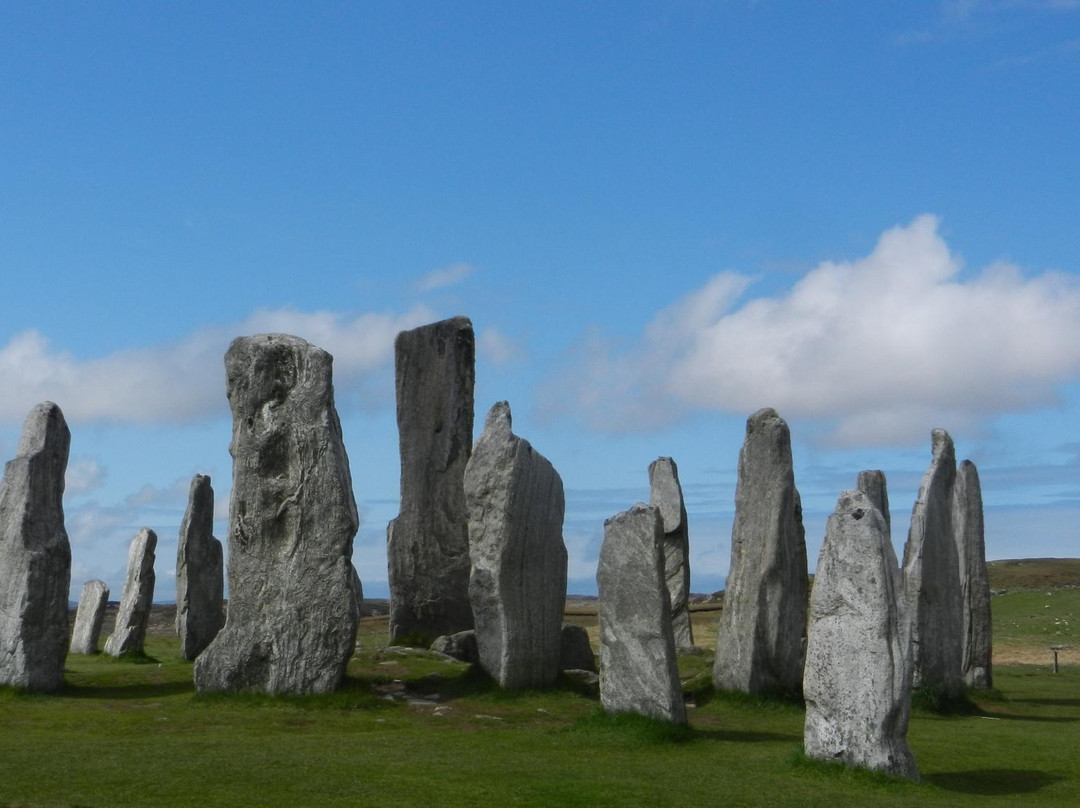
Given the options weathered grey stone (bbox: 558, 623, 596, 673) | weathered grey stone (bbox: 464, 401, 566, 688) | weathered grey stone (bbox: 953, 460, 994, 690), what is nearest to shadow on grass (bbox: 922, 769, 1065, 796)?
weathered grey stone (bbox: 464, 401, 566, 688)

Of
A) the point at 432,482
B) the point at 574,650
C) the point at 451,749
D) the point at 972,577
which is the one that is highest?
the point at 432,482

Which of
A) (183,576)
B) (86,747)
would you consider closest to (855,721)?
(86,747)

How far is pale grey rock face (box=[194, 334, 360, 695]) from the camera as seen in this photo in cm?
1877

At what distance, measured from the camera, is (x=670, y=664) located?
15.7m

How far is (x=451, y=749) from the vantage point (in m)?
15.5

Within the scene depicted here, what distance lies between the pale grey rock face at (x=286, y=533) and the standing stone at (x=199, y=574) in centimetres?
644

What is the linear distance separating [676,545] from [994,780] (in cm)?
1446

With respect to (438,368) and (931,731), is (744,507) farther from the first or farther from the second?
(438,368)

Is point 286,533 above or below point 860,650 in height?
above

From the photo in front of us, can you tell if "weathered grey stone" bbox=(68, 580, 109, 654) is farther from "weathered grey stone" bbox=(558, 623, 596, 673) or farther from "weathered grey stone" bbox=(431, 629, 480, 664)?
"weathered grey stone" bbox=(558, 623, 596, 673)

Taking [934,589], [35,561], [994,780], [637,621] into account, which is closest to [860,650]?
[994,780]

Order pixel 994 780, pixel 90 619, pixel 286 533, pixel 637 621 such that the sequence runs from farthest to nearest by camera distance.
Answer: pixel 90 619, pixel 286 533, pixel 637 621, pixel 994 780

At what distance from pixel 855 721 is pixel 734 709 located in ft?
21.6

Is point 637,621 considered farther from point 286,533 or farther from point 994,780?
point 286,533
